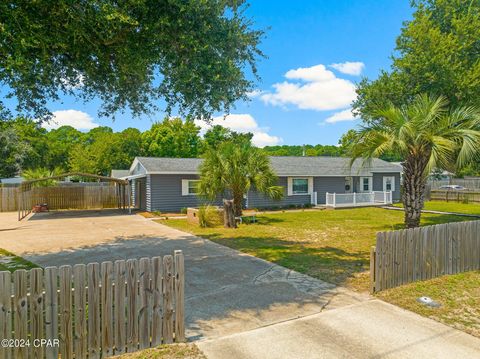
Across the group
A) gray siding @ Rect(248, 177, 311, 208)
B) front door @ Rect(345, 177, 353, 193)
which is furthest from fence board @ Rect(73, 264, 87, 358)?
front door @ Rect(345, 177, 353, 193)

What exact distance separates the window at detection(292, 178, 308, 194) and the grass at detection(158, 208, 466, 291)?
644 centimetres

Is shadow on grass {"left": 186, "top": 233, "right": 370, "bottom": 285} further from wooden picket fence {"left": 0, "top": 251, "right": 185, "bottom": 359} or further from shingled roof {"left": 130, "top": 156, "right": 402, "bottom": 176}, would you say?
shingled roof {"left": 130, "top": 156, "right": 402, "bottom": 176}

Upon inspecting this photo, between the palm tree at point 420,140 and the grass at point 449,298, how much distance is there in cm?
423

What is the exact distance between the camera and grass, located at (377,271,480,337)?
5.09 meters

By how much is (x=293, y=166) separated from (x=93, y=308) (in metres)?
23.1

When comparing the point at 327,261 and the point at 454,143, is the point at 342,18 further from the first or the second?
the point at 327,261

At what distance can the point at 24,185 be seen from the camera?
19922 mm

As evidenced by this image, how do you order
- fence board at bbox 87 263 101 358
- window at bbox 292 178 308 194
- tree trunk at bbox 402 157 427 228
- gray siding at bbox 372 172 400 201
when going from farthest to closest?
gray siding at bbox 372 172 400 201 → window at bbox 292 178 308 194 → tree trunk at bbox 402 157 427 228 → fence board at bbox 87 263 101 358

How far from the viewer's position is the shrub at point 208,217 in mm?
15227

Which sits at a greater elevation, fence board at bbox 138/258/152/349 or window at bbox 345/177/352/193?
window at bbox 345/177/352/193

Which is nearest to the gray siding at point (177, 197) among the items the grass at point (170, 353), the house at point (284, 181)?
the house at point (284, 181)

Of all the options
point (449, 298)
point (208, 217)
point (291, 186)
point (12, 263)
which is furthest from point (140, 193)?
point (449, 298)

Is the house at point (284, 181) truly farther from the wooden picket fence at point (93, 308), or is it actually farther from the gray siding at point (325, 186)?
the wooden picket fence at point (93, 308)

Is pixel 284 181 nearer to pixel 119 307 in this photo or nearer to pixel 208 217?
pixel 208 217
